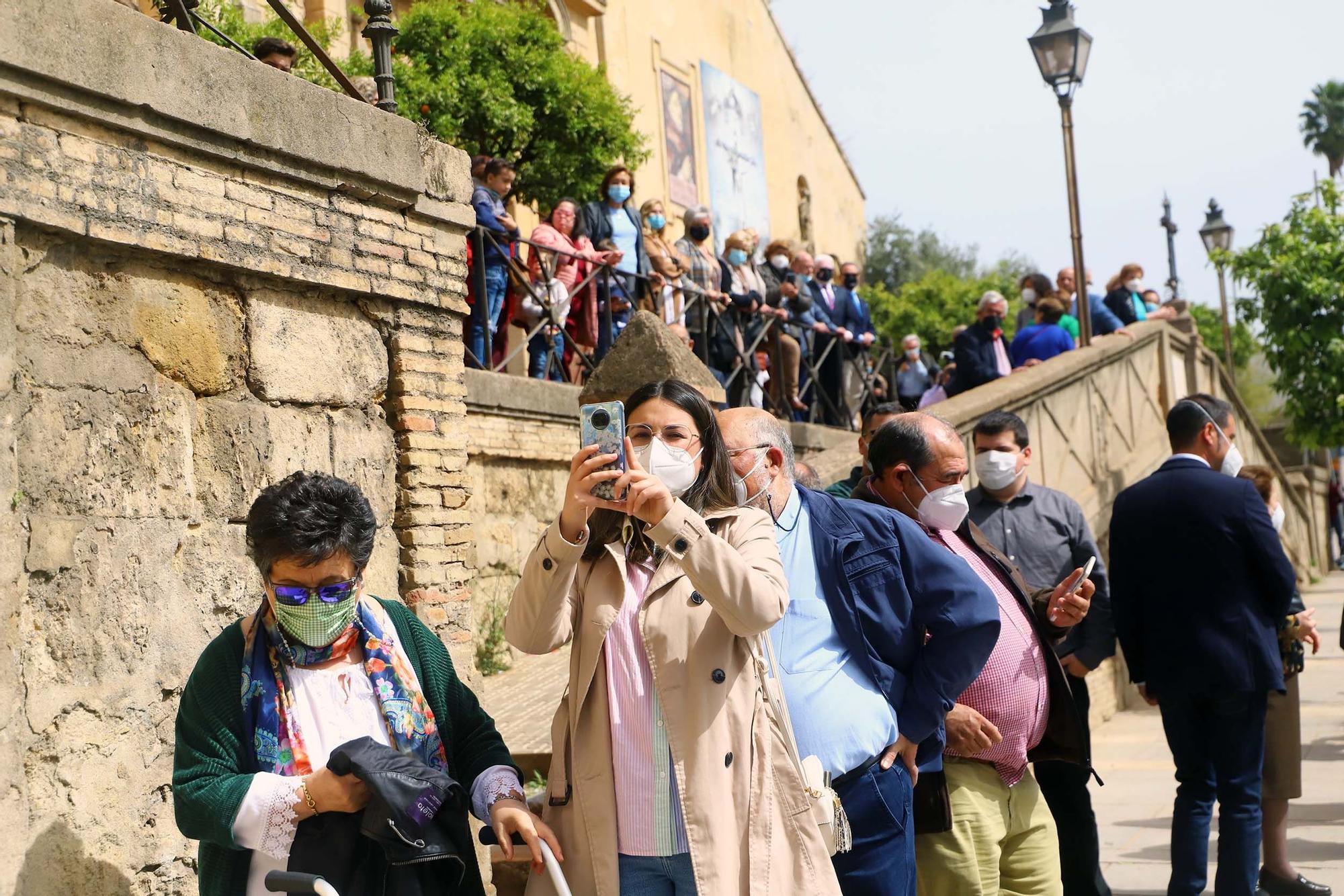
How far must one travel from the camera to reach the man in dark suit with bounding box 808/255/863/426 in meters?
13.7

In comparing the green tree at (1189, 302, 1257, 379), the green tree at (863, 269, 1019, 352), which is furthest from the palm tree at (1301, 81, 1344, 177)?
the green tree at (863, 269, 1019, 352)

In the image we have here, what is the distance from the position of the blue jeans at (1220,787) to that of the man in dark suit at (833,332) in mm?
8396

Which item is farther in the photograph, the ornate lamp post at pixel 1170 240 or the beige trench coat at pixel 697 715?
the ornate lamp post at pixel 1170 240

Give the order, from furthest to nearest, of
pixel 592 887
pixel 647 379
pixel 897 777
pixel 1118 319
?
pixel 1118 319, pixel 647 379, pixel 897 777, pixel 592 887

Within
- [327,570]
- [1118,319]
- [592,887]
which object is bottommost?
[592,887]

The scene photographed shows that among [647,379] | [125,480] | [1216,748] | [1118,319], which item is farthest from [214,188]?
[1118,319]

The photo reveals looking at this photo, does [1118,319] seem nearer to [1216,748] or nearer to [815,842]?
[1216,748]

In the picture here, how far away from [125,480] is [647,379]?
8.71ft

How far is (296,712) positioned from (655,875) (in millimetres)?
843

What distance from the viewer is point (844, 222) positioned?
3016 centimetres

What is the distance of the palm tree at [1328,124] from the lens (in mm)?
56969

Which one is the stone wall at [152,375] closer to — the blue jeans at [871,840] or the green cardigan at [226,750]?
the green cardigan at [226,750]

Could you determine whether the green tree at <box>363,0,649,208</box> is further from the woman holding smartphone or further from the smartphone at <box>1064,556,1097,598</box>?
the woman holding smartphone

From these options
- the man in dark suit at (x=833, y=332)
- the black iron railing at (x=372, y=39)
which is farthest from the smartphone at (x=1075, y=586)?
the man in dark suit at (x=833, y=332)
